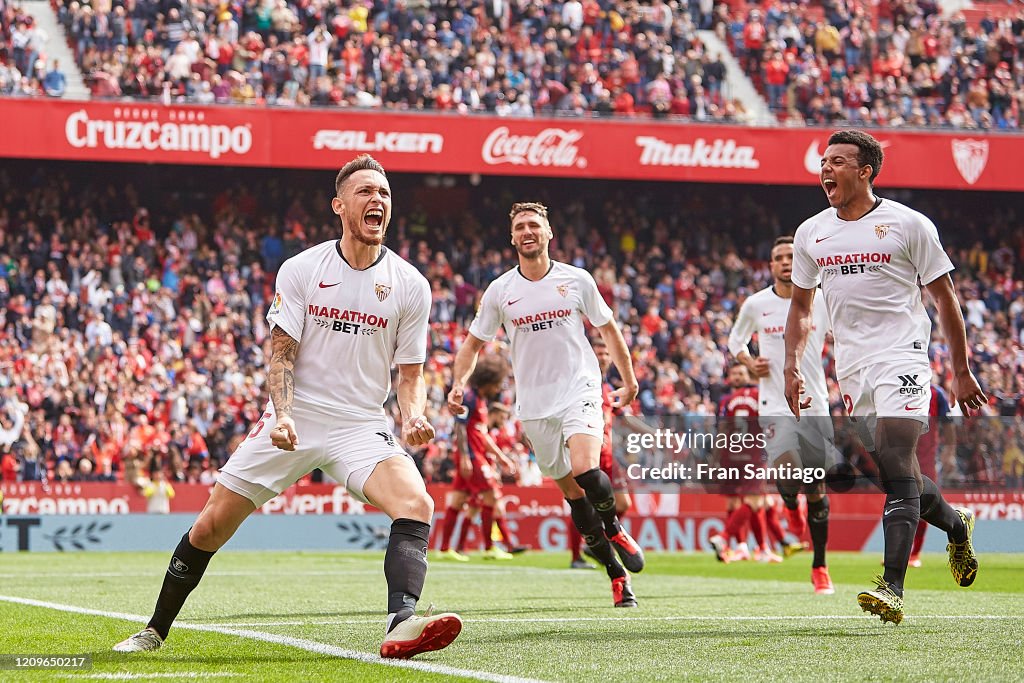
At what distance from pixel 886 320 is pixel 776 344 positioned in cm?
506

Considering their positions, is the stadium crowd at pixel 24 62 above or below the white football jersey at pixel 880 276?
above

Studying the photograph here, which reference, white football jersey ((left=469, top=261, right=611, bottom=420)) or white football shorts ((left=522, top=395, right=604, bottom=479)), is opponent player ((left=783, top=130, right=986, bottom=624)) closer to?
white football shorts ((left=522, top=395, right=604, bottom=479))

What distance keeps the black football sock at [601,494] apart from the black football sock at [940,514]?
241cm

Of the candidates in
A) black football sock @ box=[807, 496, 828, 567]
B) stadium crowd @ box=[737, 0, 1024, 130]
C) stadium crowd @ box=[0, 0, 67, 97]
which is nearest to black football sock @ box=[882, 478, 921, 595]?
black football sock @ box=[807, 496, 828, 567]

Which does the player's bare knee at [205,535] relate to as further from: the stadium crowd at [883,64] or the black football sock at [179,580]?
the stadium crowd at [883,64]

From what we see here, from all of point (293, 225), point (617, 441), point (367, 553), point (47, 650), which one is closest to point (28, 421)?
point (367, 553)

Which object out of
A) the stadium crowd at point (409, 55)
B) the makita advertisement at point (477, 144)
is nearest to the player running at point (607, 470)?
the makita advertisement at point (477, 144)

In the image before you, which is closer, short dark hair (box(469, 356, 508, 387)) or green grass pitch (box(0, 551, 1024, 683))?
green grass pitch (box(0, 551, 1024, 683))

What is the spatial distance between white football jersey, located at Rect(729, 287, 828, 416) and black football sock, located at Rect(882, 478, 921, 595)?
4574mm

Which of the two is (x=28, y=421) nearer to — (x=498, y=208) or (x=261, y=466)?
(x=498, y=208)

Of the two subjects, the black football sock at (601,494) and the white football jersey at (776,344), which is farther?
the white football jersey at (776,344)

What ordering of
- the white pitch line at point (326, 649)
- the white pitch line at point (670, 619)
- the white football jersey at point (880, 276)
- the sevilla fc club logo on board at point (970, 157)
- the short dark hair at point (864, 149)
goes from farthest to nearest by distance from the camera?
1. the sevilla fc club logo on board at point (970, 157)
2. the white pitch line at point (670, 619)
3. the short dark hair at point (864, 149)
4. the white football jersey at point (880, 276)
5. the white pitch line at point (326, 649)

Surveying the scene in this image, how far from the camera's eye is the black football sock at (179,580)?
6.71 meters

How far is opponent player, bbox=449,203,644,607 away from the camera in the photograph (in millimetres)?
9992
